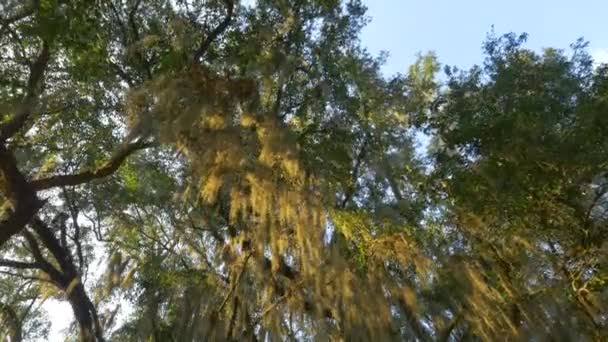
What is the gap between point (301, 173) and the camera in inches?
178

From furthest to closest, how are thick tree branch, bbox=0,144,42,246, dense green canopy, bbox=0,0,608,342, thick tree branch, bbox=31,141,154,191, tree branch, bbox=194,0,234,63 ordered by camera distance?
tree branch, bbox=194,0,234,63 < thick tree branch, bbox=31,141,154,191 < thick tree branch, bbox=0,144,42,246 < dense green canopy, bbox=0,0,608,342

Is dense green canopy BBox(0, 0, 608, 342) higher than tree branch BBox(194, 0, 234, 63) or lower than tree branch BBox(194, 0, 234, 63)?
lower

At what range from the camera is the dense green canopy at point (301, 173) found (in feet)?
14.1

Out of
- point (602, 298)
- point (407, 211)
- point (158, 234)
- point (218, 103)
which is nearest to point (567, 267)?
point (602, 298)

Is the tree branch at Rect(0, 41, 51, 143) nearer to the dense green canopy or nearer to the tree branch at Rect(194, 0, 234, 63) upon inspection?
the dense green canopy

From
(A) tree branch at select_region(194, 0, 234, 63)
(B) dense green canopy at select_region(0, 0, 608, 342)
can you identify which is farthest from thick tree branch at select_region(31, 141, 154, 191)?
(A) tree branch at select_region(194, 0, 234, 63)

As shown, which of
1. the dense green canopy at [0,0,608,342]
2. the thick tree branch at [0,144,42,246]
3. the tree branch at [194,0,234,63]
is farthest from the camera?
the tree branch at [194,0,234,63]

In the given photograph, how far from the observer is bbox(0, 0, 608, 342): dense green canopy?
4312 millimetres

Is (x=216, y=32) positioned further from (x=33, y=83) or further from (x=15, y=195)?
(x=15, y=195)

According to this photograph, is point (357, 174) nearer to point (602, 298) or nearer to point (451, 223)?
point (451, 223)

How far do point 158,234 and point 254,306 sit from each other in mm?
3305

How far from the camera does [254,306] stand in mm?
4844

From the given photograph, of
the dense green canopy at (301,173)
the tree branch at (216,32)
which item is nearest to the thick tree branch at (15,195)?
the dense green canopy at (301,173)

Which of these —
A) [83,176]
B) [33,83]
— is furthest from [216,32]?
[83,176]
